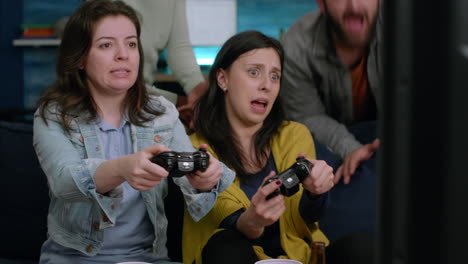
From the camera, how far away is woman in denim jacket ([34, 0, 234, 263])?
4.15ft

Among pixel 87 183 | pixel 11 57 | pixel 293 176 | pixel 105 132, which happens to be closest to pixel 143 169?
pixel 87 183

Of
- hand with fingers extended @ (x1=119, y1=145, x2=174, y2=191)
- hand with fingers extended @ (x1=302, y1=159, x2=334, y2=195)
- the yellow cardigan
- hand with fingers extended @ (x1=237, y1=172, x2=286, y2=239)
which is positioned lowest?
the yellow cardigan

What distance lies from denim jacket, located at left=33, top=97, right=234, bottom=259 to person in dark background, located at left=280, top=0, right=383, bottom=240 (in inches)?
19.5

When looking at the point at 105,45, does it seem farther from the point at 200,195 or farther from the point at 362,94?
the point at 362,94

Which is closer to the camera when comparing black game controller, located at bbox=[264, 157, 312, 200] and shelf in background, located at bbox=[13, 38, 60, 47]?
black game controller, located at bbox=[264, 157, 312, 200]

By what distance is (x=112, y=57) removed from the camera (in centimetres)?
132

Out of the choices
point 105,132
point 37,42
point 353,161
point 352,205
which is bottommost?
point 352,205

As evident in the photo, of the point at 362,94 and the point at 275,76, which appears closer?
the point at 275,76

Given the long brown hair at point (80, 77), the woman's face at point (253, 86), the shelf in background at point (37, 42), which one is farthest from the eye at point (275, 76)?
the shelf in background at point (37, 42)

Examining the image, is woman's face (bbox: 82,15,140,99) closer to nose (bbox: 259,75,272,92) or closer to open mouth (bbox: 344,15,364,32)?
nose (bbox: 259,75,272,92)

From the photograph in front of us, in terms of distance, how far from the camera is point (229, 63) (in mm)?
1576

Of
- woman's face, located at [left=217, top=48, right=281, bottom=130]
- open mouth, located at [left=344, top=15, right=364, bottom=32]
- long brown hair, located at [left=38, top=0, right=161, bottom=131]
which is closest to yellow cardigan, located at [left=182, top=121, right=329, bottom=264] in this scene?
woman's face, located at [left=217, top=48, right=281, bottom=130]

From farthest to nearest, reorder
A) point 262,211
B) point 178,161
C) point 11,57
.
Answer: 1. point 11,57
2. point 262,211
3. point 178,161

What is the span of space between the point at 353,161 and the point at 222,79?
1.39 feet
